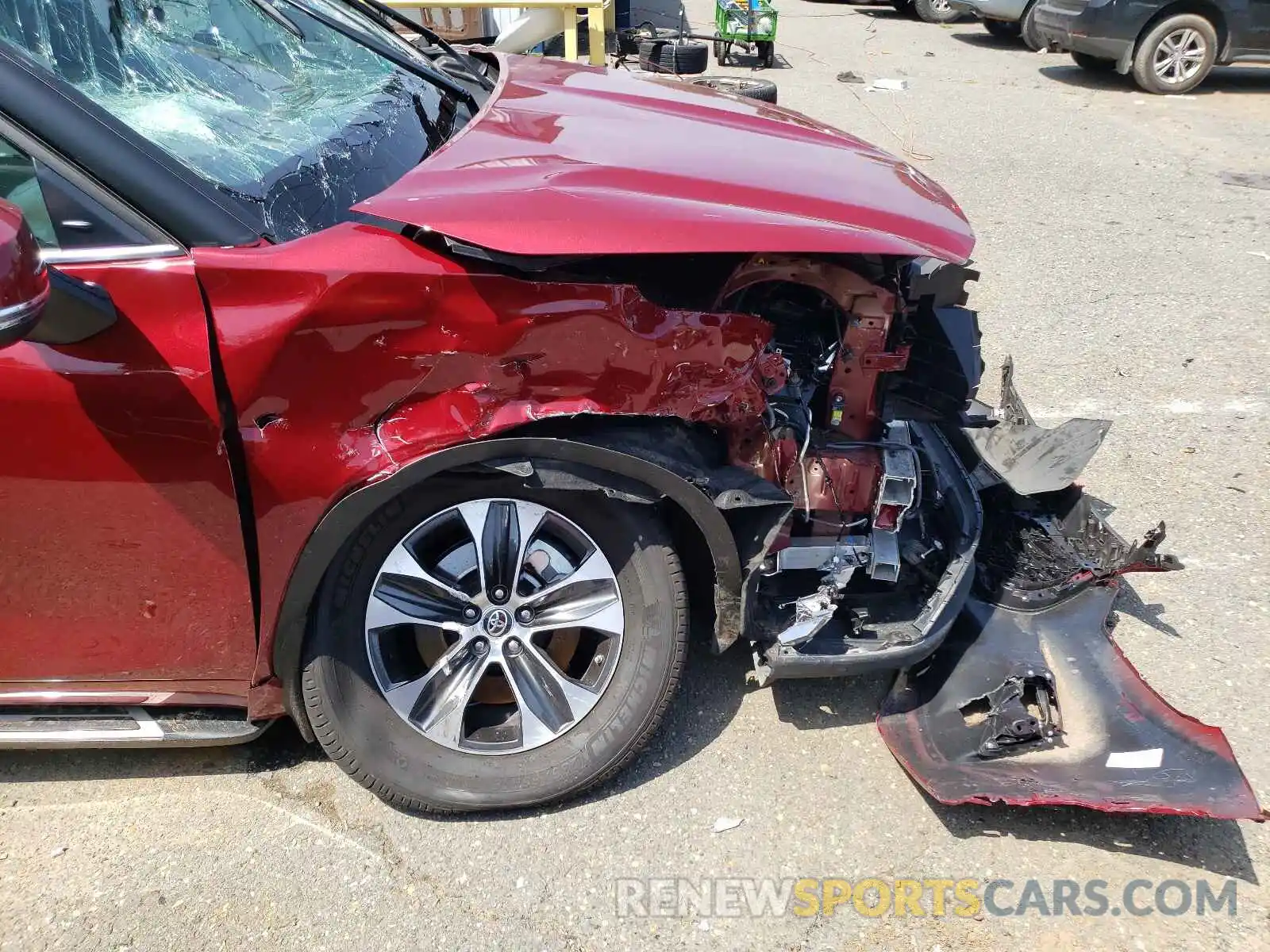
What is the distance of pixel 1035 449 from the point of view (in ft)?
9.93

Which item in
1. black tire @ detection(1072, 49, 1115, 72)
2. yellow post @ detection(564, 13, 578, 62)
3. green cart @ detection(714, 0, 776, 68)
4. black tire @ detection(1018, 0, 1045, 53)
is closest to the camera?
yellow post @ detection(564, 13, 578, 62)

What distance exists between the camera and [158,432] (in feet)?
5.98

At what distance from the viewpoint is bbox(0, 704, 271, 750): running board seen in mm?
2127

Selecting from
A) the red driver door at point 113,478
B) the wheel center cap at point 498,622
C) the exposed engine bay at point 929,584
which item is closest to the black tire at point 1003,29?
the exposed engine bay at point 929,584

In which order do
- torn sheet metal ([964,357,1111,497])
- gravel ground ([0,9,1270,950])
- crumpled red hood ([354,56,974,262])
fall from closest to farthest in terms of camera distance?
1. crumpled red hood ([354,56,974,262])
2. gravel ground ([0,9,1270,950])
3. torn sheet metal ([964,357,1111,497])

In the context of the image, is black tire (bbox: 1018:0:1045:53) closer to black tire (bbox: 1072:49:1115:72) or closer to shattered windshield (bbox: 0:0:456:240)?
black tire (bbox: 1072:49:1115:72)

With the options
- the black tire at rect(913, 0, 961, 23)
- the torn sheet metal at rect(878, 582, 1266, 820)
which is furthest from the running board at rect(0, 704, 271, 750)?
the black tire at rect(913, 0, 961, 23)

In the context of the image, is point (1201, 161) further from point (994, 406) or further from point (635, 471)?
point (635, 471)

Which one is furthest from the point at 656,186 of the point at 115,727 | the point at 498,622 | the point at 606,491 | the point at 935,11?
the point at 935,11

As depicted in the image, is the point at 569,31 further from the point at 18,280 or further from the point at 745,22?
the point at 18,280

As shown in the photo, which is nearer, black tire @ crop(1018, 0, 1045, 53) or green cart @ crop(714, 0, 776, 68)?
green cart @ crop(714, 0, 776, 68)

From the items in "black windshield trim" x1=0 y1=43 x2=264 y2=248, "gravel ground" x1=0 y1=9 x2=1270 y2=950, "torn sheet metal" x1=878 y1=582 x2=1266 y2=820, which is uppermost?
"black windshield trim" x1=0 y1=43 x2=264 y2=248

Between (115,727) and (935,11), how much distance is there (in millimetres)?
15131

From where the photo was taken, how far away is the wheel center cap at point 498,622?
7.20 ft
